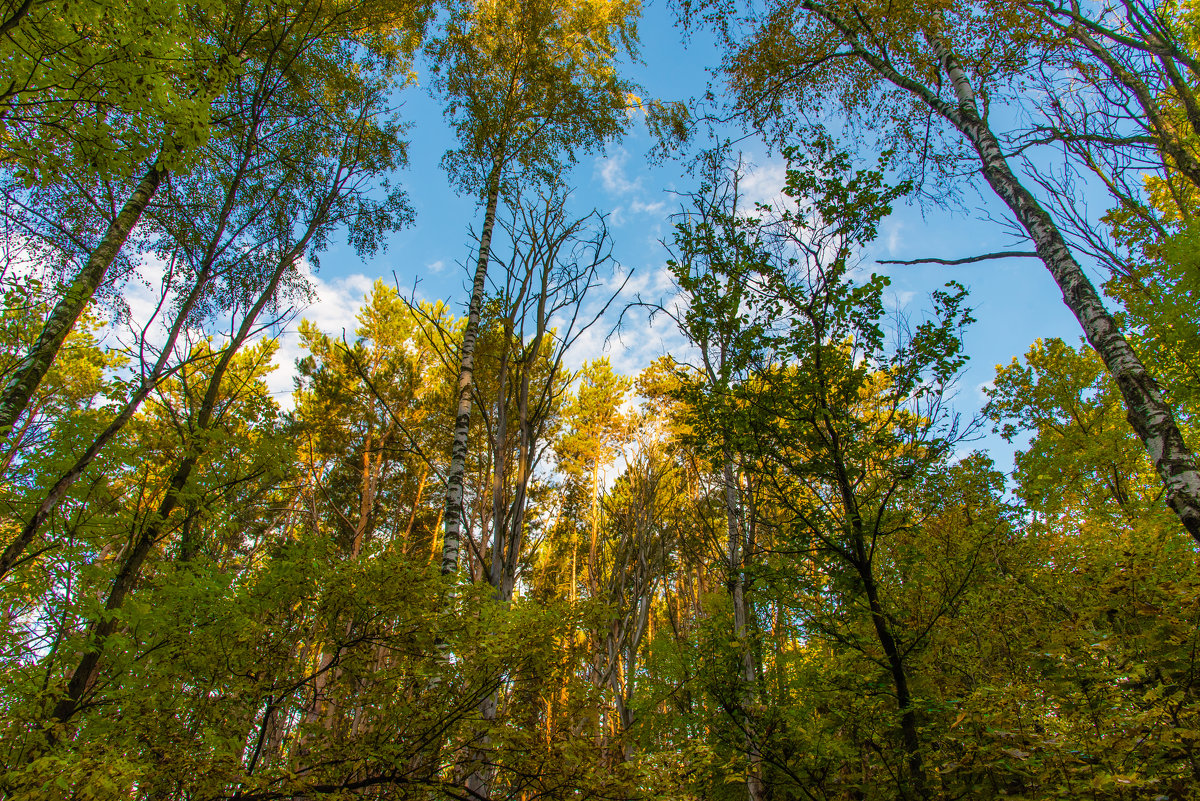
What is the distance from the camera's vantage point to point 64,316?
3.47 meters

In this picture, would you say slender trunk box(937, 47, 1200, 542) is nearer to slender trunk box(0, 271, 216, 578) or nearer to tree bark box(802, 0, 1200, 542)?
tree bark box(802, 0, 1200, 542)

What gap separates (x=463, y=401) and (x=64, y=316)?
2.99 metres

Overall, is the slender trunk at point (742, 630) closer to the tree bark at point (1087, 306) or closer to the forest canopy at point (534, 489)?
the forest canopy at point (534, 489)

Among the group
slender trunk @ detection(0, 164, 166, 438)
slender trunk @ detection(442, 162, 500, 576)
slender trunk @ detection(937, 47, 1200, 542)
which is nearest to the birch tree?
slender trunk @ detection(937, 47, 1200, 542)

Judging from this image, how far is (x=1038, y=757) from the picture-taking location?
200 cm

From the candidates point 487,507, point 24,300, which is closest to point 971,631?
point 487,507

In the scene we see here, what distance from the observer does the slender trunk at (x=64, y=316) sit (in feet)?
10.1

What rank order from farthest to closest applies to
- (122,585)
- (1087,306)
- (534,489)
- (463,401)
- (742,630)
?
(534,489) → (742,630) → (463,401) → (122,585) → (1087,306)

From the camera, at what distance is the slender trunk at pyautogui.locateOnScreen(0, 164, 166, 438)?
308cm

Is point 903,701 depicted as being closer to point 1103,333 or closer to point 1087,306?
point 1103,333

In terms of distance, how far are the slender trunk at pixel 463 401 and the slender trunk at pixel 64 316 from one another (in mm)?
2777

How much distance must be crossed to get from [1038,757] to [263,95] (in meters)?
8.09

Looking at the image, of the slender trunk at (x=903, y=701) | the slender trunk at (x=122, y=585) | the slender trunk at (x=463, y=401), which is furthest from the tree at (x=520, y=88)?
the slender trunk at (x=903, y=701)

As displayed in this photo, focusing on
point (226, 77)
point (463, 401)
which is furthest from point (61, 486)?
point (226, 77)
